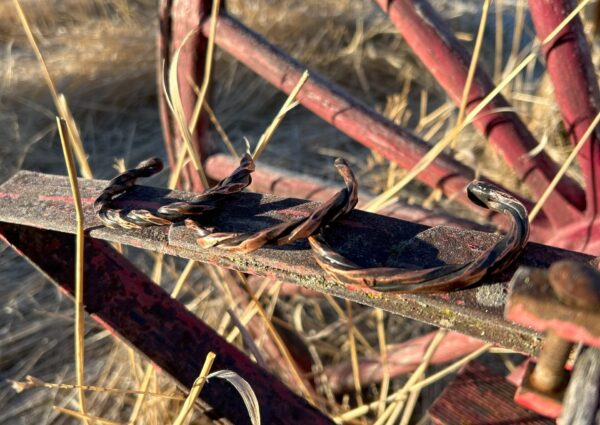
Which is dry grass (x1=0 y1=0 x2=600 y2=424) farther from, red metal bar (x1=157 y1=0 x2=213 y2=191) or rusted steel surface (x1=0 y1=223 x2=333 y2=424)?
rusted steel surface (x1=0 y1=223 x2=333 y2=424)

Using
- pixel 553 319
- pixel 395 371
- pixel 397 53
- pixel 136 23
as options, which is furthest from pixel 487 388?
pixel 136 23

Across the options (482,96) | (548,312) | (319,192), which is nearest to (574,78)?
(482,96)

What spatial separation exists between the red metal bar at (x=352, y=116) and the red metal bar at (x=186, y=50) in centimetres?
9

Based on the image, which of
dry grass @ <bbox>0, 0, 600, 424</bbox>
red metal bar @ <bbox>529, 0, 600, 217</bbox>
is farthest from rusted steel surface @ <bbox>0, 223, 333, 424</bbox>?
red metal bar @ <bbox>529, 0, 600, 217</bbox>

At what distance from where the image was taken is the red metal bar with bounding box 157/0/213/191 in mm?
1192

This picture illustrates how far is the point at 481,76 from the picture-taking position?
111cm

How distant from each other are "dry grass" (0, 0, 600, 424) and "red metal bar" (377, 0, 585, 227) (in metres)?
0.26

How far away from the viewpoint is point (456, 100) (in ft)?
3.72

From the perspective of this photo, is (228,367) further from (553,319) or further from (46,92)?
(46,92)

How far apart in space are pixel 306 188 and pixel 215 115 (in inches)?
58.5

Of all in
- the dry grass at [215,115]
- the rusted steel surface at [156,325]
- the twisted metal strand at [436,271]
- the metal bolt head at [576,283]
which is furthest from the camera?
the dry grass at [215,115]

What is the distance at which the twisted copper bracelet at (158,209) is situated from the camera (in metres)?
0.61

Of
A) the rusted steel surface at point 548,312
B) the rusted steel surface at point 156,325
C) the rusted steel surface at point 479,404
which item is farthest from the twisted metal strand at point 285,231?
the rusted steel surface at point 479,404

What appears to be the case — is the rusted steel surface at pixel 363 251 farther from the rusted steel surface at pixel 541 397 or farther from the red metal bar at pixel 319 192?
the red metal bar at pixel 319 192
